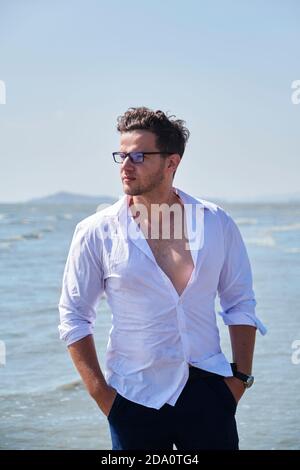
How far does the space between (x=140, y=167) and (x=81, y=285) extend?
463 mm

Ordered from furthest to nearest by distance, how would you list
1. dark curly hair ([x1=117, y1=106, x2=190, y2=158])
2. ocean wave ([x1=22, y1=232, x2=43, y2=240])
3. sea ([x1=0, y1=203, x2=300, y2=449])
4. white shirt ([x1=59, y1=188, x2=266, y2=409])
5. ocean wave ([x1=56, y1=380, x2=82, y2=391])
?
ocean wave ([x1=22, y1=232, x2=43, y2=240]), ocean wave ([x1=56, y1=380, x2=82, y2=391]), sea ([x1=0, y1=203, x2=300, y2=449]), dark curly hair ([x1=117, y1=106, x2=190, y2=158]), white shirt ([x1=59, y1=188, x2=266, y2=409])

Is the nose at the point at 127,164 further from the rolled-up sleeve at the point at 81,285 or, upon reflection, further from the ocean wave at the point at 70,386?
the ocean wave at the point at 70,386

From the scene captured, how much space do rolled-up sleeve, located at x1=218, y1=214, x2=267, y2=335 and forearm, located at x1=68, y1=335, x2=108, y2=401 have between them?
0.53m

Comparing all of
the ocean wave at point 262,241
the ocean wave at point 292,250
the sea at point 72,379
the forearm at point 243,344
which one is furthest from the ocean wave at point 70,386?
the ocean wave at point 262,241

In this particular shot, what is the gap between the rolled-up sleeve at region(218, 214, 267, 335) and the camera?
3.07 metres

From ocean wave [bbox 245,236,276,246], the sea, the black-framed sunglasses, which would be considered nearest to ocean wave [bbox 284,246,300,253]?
ocean wave [bbox 245,236,276,246]

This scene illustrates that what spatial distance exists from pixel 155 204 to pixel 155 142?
226 mm

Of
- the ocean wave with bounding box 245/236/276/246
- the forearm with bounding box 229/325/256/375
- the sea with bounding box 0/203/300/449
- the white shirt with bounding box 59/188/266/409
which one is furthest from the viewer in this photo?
the ocean wave with bounding box 245/236/276/246

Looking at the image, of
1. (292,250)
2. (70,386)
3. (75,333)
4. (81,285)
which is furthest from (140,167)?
(292,250)

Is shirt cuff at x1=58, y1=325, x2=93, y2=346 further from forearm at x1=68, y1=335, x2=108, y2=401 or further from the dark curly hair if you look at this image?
the dark curly hair

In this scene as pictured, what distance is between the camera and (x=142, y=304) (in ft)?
9.39

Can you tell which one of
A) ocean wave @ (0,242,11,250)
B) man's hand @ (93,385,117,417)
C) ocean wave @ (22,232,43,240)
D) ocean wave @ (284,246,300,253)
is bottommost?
ocean wave @ (22,232,43,240)

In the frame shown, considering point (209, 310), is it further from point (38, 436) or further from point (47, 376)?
point (47, 376)
